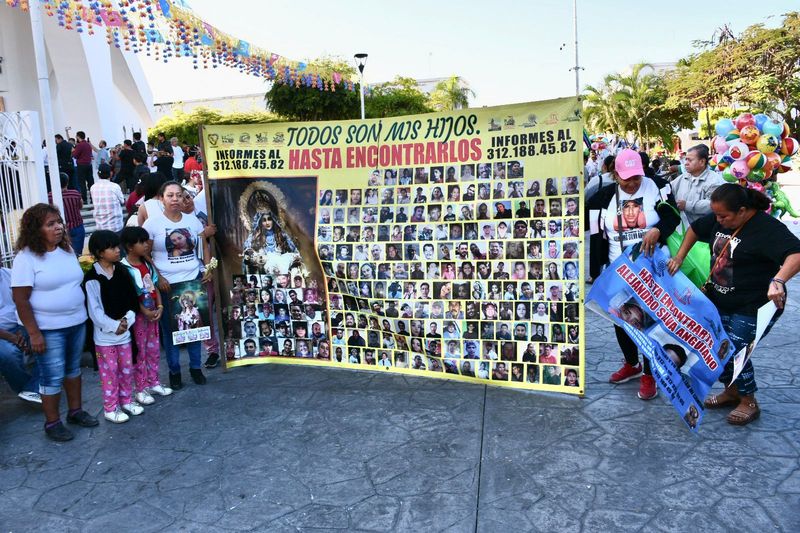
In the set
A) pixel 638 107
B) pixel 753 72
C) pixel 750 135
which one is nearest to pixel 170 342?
pixel 750 135

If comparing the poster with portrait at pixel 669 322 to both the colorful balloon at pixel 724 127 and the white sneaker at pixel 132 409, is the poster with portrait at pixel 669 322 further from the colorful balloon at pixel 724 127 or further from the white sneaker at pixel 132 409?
the white sneaker at pixel 132 409

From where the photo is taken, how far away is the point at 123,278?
165 inches

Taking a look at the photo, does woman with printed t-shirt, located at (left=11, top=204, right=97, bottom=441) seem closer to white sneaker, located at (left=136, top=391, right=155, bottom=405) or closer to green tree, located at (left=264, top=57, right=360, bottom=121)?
white sneaker, located at (left=136, top=391, right=155, bottom=405)

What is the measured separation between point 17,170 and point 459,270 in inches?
197

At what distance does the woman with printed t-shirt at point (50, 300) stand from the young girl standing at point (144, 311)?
39 centimetres

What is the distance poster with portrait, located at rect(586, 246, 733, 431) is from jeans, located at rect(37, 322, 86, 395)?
3.49 metres

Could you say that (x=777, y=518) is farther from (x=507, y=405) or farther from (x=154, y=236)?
(x=154, y=236)

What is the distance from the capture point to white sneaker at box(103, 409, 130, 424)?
13.8 feet

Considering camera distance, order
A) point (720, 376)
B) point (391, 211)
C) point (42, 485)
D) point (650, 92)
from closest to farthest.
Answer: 1. point (42, 485)
2. point (720, 376)
3. point (391, 211)
4. point (650, 92)

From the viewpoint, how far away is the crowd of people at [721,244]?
3.60 meters

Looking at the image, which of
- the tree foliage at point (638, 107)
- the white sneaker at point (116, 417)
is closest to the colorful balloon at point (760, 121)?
the white sneaker at point (116, 417)

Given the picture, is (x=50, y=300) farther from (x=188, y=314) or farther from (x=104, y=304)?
(x=188, y=314)

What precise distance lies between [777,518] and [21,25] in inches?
1056

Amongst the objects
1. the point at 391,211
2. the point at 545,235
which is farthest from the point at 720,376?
the point at 391,211
